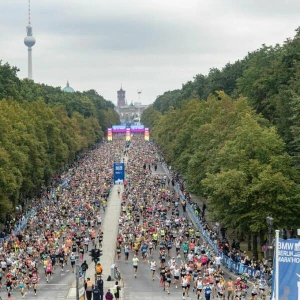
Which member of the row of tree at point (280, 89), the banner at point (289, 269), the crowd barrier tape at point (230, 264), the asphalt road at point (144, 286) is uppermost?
the row of tree at point (280, 89)

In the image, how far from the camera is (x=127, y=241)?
170ft

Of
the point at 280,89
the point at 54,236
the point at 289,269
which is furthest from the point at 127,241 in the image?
the point at 289,269

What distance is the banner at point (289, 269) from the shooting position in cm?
2127

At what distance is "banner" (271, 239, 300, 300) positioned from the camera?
21266 mm

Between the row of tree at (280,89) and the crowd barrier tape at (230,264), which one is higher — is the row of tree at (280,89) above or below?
above

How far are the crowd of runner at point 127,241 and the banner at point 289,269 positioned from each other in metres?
15.3

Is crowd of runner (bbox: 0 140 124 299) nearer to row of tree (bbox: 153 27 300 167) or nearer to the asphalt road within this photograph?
the asphalt road

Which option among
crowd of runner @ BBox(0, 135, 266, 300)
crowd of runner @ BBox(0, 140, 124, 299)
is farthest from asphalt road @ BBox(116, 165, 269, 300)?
crowd of runner @ BBox(0, 140, 124, 299)

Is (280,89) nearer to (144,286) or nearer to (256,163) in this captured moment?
(256,163)

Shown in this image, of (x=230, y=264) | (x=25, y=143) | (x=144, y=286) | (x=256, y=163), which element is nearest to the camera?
(x=144, y=286)

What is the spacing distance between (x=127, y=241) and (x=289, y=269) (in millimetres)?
31080

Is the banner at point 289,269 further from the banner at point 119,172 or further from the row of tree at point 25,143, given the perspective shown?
the banner at point 119,172

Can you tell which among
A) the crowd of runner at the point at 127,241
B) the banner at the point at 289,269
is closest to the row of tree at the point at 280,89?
the crowd of runner at the point at 127,241

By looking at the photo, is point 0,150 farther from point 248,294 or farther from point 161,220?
point 248,294
